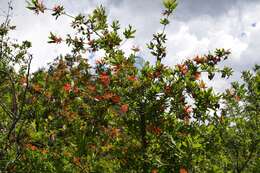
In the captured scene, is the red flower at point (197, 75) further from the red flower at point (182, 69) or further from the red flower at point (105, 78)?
the red flower at point (105, 78)

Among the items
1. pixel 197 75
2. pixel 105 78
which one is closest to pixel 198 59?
pixel 197 75

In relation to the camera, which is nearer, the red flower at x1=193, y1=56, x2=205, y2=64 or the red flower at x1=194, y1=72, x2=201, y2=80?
the red flower at x1=194, y1=72, x2=201, y2=80

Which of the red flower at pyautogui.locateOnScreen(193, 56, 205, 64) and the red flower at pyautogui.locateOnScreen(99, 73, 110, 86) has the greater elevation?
the red flower at pyautogui.locateOnScreen(193, 56, 205, 64)

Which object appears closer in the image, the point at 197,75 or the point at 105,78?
the point at 197,75

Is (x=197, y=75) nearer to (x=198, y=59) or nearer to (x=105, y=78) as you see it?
(x=198, y=59)

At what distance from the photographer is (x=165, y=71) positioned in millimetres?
6680

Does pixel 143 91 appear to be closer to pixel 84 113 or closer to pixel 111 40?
pixel 111 40

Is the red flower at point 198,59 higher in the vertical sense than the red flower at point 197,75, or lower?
higher

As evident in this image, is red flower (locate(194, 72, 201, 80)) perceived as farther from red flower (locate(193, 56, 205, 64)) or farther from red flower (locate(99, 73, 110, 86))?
red flower (locate(99, 73, 110, 86))

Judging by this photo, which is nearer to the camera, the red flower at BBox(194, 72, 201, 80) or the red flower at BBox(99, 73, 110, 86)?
the red flower at BBox(194, 72, 201, 80)

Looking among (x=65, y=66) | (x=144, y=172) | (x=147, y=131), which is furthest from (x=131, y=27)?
(x=65, y=66)

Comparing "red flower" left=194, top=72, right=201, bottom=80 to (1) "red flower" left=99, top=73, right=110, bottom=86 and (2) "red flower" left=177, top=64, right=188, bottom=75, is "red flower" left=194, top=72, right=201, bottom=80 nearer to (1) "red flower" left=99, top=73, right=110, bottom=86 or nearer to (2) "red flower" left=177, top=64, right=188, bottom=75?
(2) "red flower" left=177, top=64, right=188, bottom=75

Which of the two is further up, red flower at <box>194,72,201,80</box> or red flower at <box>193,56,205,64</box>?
red flower at <box>193,56,205,64</box>

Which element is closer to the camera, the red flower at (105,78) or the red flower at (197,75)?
the red flower at (197,75)
